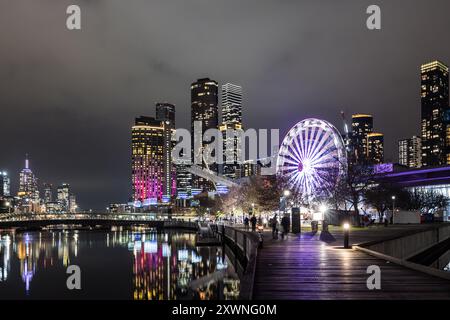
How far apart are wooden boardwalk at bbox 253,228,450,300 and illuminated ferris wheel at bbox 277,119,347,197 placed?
1816 inches

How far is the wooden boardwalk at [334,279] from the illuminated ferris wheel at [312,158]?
46.1m

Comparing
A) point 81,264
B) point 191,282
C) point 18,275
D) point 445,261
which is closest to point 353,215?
point 445,261

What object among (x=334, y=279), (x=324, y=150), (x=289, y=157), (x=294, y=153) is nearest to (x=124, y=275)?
(x=324, y=150)

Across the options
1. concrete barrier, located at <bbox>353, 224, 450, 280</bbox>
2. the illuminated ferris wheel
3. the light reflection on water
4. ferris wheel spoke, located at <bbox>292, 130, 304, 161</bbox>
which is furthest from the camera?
ferris wheel spoke, located at <bbox>292, 130, 304, 161</bbox>

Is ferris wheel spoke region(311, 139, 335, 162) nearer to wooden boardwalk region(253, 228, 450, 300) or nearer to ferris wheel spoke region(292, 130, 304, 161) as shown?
ferris wheel spoke region(292, 130, 304, 161)

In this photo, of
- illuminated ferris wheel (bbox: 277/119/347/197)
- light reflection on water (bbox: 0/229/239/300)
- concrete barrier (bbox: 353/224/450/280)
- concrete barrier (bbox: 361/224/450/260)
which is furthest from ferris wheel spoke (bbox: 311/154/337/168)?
concrete barrier (bbox: 361/224/450/260)

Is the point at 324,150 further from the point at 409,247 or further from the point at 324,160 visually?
the point at 409,247

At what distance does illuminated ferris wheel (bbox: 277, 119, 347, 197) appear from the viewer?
70.2 meters

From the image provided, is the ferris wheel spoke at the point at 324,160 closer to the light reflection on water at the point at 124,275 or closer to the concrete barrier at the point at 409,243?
the light reflection on water at the point at 124,275

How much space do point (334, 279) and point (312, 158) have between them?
5924cm

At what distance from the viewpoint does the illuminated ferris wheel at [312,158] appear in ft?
230

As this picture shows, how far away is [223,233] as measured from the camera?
71.9m

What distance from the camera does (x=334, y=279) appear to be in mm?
17219
